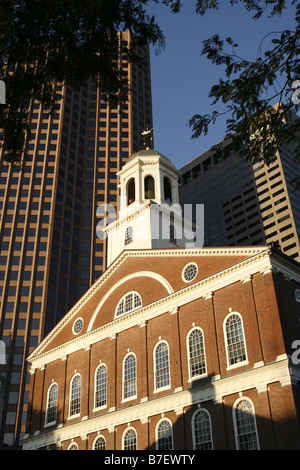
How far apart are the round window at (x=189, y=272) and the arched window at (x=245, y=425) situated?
8.60 metres

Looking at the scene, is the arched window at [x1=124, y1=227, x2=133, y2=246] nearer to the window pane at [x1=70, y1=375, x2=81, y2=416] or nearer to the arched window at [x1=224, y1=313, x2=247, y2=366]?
the window pane at [x1=70, y1=375, x2=81, y2=416]

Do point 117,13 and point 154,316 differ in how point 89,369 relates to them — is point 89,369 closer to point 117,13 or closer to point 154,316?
point 154,316

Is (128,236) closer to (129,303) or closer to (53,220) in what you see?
(129,303)

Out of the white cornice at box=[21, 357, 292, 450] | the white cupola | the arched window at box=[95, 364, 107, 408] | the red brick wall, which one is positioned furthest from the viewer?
the white cupola

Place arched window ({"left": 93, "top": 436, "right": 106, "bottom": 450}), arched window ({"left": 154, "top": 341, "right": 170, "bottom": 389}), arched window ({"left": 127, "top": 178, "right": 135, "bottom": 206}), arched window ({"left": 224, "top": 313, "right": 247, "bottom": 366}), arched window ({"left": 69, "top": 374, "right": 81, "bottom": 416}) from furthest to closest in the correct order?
→ arched window ({"left": 127, "top": 178, "right": 135, "bottom": 206}) → arched window ({"left": 69, "top": 374, "right": 81, "bottom": 416}) → arched window ({"left": 93, "top": 436, "right": 106, "bottom": 450}) → arched window ({"left": 154, "top": 341, "right": 170, "bottom": 389}) → arched window ({"left": 224, "top": 313, "right": 247, "bottom": 366})

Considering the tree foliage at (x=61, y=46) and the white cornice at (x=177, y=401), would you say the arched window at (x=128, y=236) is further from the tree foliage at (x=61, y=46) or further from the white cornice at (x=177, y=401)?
the tree foliage at (x=61, y=46)

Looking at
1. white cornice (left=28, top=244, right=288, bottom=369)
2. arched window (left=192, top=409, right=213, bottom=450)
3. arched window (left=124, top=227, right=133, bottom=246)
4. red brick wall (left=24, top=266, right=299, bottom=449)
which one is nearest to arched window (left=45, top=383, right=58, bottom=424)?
red brick wall (left=24, top=266, right=299, bottom=449)

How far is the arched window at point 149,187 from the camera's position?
145 feet

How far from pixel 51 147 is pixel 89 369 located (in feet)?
254

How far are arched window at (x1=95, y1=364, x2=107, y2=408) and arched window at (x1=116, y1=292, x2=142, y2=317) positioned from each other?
12.7ft

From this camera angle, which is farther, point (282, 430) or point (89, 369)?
point (89, 369)

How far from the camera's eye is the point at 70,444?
113ft

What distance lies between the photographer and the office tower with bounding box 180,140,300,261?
119188 millimetres
